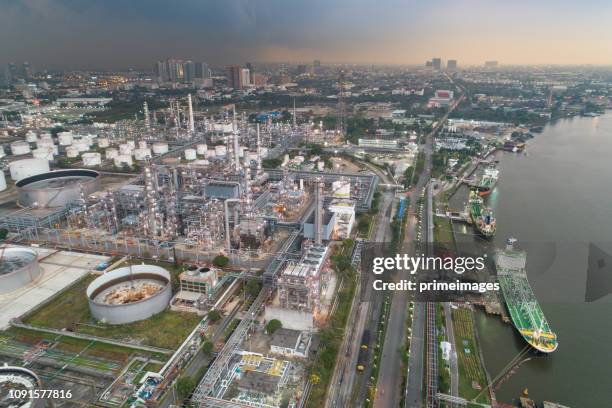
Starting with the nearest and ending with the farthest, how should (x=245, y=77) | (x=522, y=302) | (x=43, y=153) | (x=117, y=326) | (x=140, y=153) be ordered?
(x=117, y=326) → (x=522, y=302) → (x=43, y=153) → (x=140, y=153) → (x=245, y=77)

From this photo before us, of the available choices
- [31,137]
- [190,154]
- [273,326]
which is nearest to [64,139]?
[31,137]

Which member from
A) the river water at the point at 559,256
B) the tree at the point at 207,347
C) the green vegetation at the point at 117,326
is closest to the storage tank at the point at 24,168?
the green vegetation at the point at 117,326

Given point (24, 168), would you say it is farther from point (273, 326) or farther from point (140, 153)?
point (273, 326)

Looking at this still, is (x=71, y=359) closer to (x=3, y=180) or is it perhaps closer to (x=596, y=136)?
(x=3, y=180)

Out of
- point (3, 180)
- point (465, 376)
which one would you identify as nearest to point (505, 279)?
point (465, 376)

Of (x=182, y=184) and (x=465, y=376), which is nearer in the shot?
(x=465, y=376)

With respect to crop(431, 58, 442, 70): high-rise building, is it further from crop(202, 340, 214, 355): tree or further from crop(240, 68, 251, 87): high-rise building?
crop(202, 340, 214, 355): tree
